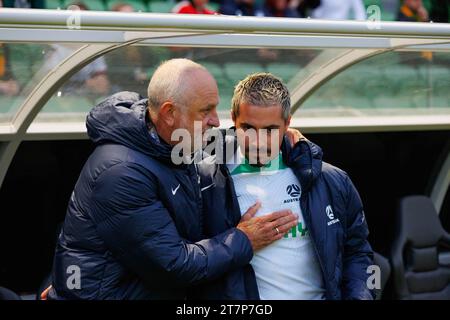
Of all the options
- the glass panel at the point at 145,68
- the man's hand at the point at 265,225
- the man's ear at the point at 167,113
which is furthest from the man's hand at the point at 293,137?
the glass panel at the point at 145,68

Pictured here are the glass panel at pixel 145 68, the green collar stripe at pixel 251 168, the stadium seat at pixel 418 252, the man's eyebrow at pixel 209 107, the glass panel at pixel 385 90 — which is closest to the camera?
the man's eyebrow at pixel 209 107

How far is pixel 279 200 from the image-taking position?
7.89 ft

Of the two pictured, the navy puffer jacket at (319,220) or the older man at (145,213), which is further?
the navy puffer jacket at (319,220)

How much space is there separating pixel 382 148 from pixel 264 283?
10.4 ft

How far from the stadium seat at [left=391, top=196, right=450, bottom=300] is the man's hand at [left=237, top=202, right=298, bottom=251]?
2.39 meters

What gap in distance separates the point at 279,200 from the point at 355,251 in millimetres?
337

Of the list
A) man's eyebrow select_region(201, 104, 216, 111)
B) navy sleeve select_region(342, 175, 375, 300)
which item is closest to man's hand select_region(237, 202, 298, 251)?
navy sleeve select_region(342, 175, 375, 300)

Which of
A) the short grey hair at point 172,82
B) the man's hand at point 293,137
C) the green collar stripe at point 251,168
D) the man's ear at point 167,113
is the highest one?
the short grey hair at point 172,82

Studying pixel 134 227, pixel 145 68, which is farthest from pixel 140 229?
pixel 145 68

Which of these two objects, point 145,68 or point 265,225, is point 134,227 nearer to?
point 265,225

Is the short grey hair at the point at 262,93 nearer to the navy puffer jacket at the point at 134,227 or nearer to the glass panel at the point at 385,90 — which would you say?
the navy puffer jacket at the point at 134,227

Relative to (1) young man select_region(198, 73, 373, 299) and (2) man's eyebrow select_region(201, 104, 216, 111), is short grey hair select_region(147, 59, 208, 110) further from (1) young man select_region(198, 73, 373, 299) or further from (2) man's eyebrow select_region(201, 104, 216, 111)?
(1) young man select_region(198, 73, 373, 299)

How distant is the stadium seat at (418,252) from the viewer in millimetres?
4574

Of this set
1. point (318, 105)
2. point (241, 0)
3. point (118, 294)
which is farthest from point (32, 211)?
point (241, 0)
